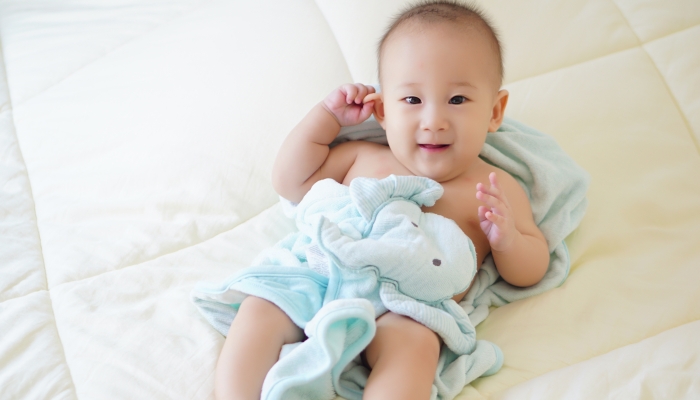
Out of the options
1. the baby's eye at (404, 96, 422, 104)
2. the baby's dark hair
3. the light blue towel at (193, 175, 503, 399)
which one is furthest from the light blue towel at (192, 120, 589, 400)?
the baby's dark hair

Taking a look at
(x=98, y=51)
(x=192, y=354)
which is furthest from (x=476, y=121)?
(x=98, y=51)

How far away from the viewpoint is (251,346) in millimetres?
931

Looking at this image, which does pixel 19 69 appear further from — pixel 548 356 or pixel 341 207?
pixel 548 356

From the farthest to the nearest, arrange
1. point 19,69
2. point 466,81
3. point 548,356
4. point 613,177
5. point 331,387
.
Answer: point 19,69, point 613,177, point 466,81, point 548,356, point 331,387

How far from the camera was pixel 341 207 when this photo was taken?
3.74 ft

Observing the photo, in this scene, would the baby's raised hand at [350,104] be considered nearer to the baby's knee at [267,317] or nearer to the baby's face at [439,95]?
the baby's face at [439,95]

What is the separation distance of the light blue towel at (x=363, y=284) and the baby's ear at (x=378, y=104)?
7.5 inches

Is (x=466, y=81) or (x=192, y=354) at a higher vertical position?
(x=466, y=81)

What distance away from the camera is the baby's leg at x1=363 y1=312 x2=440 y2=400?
87cm

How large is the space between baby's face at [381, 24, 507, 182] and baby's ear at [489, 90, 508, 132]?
0.06 metres

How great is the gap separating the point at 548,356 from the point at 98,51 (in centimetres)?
135

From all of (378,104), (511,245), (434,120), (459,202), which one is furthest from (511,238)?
(378,104)

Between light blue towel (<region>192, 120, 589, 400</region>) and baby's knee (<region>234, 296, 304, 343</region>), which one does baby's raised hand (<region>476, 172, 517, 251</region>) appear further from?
baby's knee (<region>234, 296, 304, 343</region>)

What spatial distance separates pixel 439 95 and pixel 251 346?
55cm
